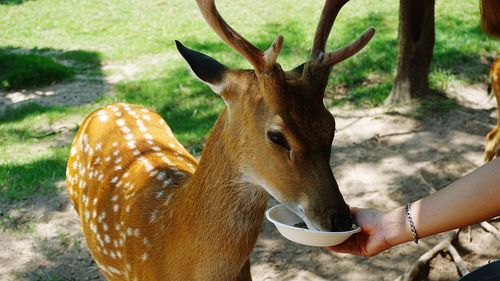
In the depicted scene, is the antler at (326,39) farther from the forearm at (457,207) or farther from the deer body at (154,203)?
the forearm at (457,207)

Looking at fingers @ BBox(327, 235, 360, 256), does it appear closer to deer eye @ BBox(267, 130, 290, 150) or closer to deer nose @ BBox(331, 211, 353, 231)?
deer nose @ BBox(331, 211, 353, 231)

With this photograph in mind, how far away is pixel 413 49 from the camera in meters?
6.10

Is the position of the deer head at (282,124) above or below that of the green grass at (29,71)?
above

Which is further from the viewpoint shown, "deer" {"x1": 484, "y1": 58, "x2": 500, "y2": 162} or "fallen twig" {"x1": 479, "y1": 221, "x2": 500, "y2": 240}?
"deer" {"x1": 484, "y1": 58, "x2": 500, "y2": 162}

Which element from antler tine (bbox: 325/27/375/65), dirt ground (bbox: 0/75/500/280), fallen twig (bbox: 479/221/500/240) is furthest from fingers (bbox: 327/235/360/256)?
fallen twig (bbox: 479/221/500/240)

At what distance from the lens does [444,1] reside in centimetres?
976

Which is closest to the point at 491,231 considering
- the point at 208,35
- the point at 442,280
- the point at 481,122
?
the point at 442,280

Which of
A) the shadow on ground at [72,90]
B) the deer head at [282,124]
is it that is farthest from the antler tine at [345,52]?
the shadow on ground at [72,90]

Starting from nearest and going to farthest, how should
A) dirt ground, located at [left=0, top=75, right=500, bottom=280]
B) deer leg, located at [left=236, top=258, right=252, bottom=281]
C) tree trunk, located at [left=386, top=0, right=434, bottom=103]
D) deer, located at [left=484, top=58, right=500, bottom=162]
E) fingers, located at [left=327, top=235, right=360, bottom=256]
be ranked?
fingers, located at [left=327, top=235, right=360, bottom=256]
deer leg, located at [left=236, top=258, right=252, bottom=281]
dirt ground, located at [left=0, top=75, right=500, bottom=280]
deer, located at [left=484, top=58, right=500, bottom=162]
tree trunk, located at [left=386, top=0, right=434, bottom=103]

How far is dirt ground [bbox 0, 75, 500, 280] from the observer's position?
14.0ft

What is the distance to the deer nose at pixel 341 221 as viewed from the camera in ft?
7.81

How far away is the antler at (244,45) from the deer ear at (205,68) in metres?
0.14

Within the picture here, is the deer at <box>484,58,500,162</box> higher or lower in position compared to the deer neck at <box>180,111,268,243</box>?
lower

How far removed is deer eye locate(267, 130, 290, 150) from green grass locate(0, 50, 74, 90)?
235 inches
